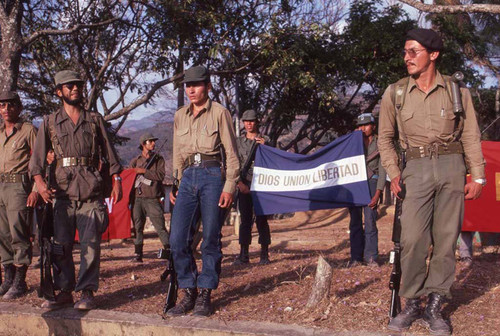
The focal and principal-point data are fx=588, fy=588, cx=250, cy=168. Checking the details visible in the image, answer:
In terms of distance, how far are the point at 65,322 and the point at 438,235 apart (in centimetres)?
323

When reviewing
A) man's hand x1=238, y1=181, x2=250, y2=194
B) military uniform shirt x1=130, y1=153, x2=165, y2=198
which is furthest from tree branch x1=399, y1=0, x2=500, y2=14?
military uniform shirt x1=130, y1=153, x2=165, y2=198

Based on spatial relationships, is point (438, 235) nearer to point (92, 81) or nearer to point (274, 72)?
point (274, 72)

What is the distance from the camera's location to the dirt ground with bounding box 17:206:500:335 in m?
4.70

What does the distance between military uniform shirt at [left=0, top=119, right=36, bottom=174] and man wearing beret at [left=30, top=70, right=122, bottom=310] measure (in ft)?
3.02

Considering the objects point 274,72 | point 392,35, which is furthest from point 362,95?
point 274,72

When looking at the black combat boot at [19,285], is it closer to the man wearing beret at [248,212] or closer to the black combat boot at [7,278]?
the black combat boot at [7,278]

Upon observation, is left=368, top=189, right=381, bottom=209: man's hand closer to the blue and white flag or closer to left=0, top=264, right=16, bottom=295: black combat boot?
the blue and white flag

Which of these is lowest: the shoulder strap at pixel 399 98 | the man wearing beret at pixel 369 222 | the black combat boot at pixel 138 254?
the black combat boot at pixel 138 254

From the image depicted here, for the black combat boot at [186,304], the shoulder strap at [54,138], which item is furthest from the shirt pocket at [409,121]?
the shoulder strap at [54,138]

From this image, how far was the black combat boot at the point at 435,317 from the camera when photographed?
422cm

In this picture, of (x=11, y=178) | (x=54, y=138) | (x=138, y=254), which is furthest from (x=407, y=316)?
(x=138, y=254)

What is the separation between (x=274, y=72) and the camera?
16438mm

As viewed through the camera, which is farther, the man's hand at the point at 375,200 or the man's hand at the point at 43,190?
the man's hand at the point at 375,200

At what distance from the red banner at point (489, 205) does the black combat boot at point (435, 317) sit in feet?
12.6
